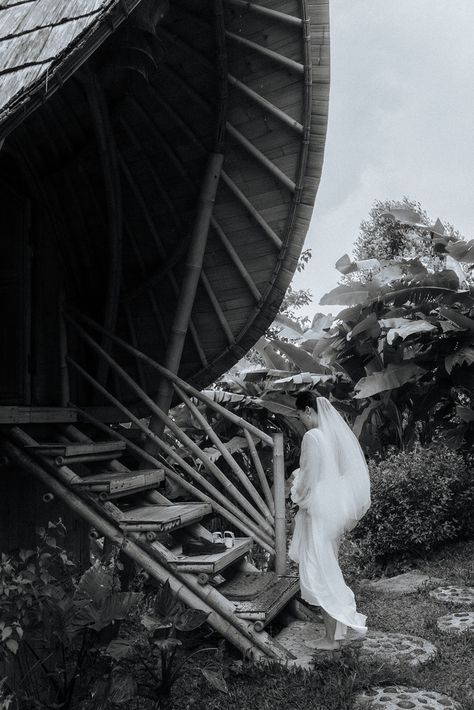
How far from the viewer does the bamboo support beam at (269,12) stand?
15.9 feet

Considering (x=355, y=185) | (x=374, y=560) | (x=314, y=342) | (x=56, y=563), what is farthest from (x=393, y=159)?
(x=56, y=563)

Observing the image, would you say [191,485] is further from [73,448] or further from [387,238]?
[387,238]

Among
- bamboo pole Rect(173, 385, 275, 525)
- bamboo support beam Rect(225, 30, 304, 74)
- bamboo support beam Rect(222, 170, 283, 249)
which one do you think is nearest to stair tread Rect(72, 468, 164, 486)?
bamboo pole Rect(173, 385, 275, 525)

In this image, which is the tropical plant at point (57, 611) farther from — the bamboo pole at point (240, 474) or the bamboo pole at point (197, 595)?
the bamboo pole at point (240, 474)

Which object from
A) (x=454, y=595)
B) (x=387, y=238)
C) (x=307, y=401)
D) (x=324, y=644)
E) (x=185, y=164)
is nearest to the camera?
(x=324, y=644)

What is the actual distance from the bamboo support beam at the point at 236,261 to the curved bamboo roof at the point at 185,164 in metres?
0.01

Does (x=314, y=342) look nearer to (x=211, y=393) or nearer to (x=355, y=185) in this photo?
(x=211, y=393)

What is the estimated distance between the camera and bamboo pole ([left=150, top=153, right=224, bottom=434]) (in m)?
5.46

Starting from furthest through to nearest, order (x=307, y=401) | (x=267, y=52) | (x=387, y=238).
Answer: (x=387, y=238)
(x=267, y=52)
(x=307, y=401)

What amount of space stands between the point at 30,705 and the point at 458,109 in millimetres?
35381

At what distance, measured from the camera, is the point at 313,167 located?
208 inches

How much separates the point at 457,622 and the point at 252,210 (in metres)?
3.41

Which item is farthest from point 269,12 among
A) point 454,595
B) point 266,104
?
point 454,595

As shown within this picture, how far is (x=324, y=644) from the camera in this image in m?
4.31
